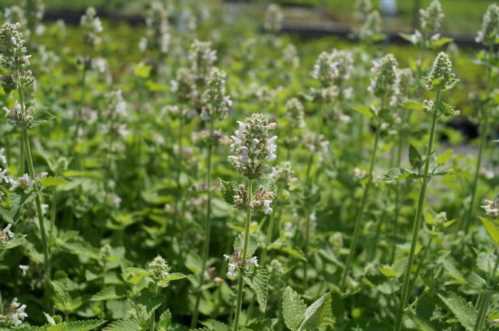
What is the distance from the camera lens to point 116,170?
207 inches

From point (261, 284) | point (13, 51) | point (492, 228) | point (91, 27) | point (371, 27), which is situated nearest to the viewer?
point (492, 228)

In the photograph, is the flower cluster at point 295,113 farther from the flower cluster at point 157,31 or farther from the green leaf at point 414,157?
the flower cluster at point 157,31

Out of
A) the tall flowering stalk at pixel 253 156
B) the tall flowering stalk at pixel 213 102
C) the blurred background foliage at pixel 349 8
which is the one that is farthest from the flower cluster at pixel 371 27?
the blurred background foliage at pixel 349 8

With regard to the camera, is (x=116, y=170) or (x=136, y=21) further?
(x=136, y=21)

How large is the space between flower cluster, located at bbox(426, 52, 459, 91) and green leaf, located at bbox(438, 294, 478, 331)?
1.08 m

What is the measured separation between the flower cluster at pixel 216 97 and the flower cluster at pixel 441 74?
1.19m

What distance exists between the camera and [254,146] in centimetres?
264

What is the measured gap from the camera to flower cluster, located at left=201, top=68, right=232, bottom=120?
354 cm

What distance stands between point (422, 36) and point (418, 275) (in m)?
1.82

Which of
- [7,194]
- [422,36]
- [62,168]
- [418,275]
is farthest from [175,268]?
[422,36]

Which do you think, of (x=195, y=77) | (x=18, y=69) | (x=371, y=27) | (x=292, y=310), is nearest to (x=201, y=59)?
(x=195, y=77)

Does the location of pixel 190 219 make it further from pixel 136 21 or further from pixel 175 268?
pixel 136 21

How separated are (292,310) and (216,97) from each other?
1.36m

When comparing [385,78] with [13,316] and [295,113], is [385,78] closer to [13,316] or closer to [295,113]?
[295,113]
